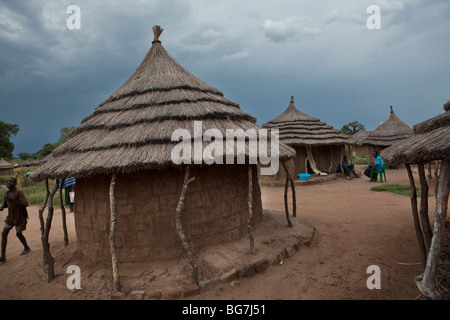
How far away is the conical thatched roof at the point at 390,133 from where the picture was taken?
21469 mm

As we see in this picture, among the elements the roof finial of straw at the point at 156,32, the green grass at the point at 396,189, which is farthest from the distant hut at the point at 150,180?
the green grass at the point at 396,189

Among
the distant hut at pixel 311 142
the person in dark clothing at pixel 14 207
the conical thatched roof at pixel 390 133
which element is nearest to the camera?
the person in dark clothing at pixel 14 207

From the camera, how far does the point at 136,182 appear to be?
4.90m

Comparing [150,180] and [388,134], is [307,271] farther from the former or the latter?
[388,134]

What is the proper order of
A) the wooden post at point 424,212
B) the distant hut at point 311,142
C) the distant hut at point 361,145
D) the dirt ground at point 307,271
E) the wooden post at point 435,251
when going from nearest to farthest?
the wooden post at point 435,251
the dirt ground at point 307,271
the wooden post at point 424,212
the distant hut at point 311,142
the distant hut at point 361,145

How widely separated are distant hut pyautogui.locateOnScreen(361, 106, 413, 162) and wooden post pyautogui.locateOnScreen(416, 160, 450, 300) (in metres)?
20.2

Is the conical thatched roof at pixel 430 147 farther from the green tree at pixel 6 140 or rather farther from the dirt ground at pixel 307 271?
the green tree at pixel 6 140

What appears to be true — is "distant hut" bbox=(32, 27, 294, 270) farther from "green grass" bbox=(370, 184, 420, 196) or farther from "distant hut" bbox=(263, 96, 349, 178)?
"distant hut" bbox=(263, 96, 349, 178)

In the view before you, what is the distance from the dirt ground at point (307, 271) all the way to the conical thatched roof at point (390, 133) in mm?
16448

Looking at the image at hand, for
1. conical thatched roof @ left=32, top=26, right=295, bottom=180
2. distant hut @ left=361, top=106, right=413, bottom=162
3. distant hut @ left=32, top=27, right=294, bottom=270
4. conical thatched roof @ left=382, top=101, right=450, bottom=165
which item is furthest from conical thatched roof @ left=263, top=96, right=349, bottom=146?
conical thatched roof @ left=382, top=101, right=450, bottom=165

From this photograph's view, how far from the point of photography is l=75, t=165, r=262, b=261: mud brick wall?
4914 millimetres

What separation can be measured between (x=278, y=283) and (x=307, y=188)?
962cm

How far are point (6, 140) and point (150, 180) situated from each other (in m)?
46.1
